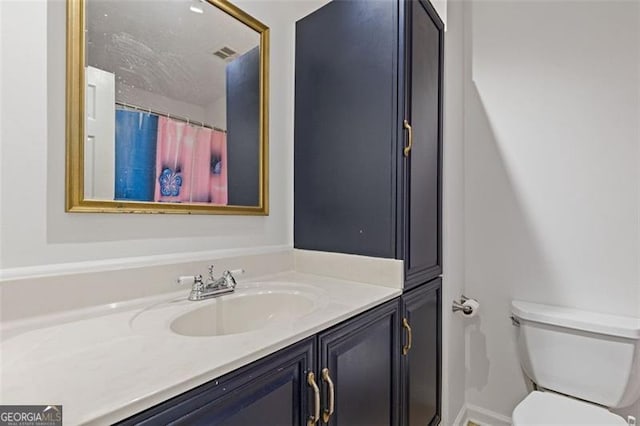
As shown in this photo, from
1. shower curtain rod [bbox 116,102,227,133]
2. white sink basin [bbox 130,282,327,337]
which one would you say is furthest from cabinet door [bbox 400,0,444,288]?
shower curtain rod [bbox 116,102,227,133]

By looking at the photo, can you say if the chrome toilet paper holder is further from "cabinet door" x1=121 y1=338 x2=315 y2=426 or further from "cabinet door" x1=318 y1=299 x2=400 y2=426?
"cabinet door" x1=121 y1=338 x2=315 y2=426

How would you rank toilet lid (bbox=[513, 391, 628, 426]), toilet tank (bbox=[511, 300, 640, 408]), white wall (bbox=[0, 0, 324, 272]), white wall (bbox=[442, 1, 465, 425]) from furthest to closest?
white wall (bbox=[442, 1, 465, 425])
toilet tank (bbox=[511, 300, 640, 408])
toilet lid (bbox=[513, 391, 628, 426])
white wall (bbox=[0, 0, 324, 272])

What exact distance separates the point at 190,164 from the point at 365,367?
3.00 ft

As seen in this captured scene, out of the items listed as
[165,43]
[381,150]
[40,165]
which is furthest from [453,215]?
[40,165]

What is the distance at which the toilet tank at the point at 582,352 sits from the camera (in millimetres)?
1298

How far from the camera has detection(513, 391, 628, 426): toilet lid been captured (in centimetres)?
118

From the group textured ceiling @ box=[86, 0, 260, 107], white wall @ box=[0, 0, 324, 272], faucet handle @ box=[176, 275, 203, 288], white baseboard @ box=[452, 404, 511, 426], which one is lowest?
white baseboard @ box=[452, 404, 511, 426]

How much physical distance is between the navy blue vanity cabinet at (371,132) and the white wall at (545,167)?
1.61 ft

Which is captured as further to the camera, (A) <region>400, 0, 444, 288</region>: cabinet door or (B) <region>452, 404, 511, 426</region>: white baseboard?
(B) <region>452, 404, 511, 426</region>: white baseboard

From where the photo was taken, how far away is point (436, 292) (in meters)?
1.47

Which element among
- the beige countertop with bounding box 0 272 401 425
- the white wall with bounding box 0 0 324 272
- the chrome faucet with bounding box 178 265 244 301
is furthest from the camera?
the chrome faucet with bounding box 178 265 244 301

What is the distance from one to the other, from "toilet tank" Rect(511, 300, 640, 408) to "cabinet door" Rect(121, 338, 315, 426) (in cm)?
129

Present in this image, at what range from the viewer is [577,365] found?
4.55 feet

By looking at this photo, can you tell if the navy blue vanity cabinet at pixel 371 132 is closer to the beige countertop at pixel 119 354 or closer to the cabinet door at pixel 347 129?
the cabinet door at pixel 347 129
